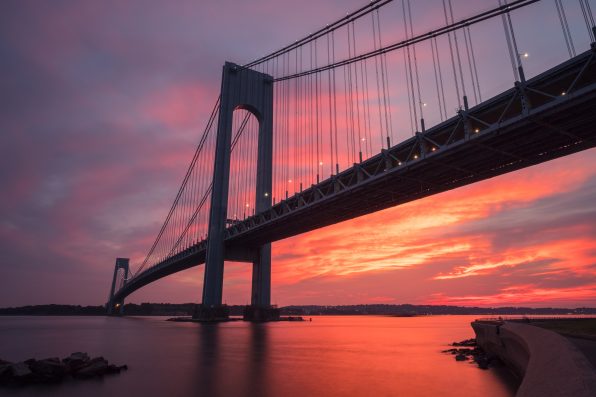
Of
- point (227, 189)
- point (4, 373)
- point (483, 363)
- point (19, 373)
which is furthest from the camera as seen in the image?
point (227, 189)

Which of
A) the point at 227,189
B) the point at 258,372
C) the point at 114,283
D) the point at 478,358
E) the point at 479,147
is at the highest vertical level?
the point at 227,189

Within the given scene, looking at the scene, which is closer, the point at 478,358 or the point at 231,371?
the point at 231,371

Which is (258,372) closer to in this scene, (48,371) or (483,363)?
(48,371)

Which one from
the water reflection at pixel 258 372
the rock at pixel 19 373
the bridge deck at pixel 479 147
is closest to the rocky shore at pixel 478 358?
the water reflection at pixel 258 372

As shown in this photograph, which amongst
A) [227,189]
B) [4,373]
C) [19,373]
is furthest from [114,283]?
[19,373]

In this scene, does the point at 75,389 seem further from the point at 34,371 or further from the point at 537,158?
the point at 537,158

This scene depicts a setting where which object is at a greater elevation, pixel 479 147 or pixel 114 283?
pixel 114 283

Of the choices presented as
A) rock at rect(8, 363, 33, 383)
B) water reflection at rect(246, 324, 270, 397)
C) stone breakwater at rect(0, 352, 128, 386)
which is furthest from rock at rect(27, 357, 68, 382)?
water reflection at rect(246, 324, 270, 397)
